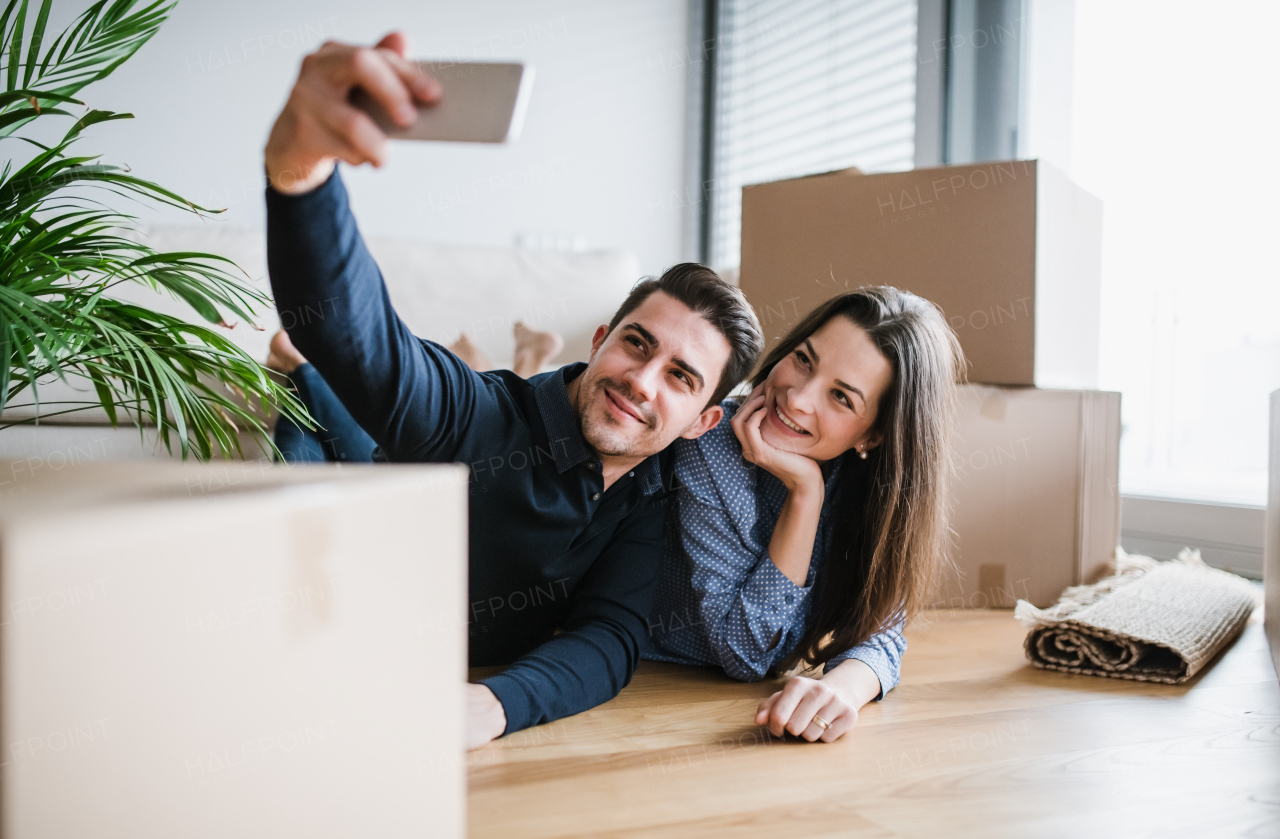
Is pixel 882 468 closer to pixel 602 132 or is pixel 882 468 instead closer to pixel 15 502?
pixel 15 502

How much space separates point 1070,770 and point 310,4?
2.62 m

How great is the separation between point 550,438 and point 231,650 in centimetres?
67

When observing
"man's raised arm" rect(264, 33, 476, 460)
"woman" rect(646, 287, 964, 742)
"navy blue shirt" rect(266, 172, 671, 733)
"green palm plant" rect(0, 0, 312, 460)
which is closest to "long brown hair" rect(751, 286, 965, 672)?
"woman" rect(646, 287, 964, 742)

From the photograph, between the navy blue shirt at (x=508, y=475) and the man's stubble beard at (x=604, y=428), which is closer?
the navy blue shirt at (x=508, y=475)

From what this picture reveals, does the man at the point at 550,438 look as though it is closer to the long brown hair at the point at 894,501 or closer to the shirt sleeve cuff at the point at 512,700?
the shirt sleeve cuff at the point at 512,700

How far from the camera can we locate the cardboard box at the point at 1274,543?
1.23 m

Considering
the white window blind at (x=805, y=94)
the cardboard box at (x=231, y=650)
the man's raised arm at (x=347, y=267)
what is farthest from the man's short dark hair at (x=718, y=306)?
the white window blind at (x=805, y=94)

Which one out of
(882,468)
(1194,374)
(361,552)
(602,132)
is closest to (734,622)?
(882,468)

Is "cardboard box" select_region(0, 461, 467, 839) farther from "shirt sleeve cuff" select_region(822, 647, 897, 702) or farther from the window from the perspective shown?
the window

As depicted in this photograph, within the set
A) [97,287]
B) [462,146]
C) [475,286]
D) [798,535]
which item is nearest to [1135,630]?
[798,535]

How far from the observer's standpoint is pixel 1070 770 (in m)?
0.88

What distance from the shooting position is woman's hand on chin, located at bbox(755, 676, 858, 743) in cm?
94

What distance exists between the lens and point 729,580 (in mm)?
1146

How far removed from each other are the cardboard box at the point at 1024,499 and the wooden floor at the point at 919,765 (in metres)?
0.40
